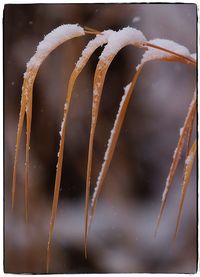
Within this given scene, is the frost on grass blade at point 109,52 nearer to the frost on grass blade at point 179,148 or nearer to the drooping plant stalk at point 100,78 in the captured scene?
the drooping plant stalk at point 100,78

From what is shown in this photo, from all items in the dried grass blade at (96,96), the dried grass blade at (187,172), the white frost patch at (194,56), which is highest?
the white frost patch at (194,56)

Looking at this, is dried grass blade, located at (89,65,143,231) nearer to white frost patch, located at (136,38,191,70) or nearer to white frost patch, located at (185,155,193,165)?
white frost patch, located at (136,38,191,70)

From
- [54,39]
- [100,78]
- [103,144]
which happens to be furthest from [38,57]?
[103,144]

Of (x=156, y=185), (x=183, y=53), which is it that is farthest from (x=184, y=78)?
(x=156, y=185)

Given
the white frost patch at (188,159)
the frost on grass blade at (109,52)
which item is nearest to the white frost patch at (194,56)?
the frost on grass blade at (109,52)

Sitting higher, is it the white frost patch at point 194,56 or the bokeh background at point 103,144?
the white frost patch at point 194,56

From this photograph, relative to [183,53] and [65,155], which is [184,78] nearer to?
[183,53]

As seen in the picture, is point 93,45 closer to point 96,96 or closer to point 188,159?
point 96,96
